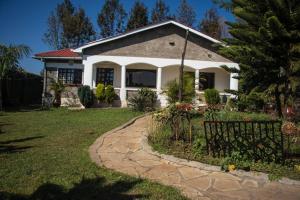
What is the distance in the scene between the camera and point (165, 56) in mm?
17344

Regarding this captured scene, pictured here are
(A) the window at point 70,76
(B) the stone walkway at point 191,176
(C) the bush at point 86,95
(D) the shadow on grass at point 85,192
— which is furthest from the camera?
(A) the window at point 70,76

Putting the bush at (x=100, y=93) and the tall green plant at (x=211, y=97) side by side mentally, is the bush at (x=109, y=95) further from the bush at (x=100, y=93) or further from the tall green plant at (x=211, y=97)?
the tall green plant at (x=211, y=97)

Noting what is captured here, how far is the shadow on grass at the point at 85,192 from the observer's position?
158 inches

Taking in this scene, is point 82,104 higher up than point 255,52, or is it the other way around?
point 255,52

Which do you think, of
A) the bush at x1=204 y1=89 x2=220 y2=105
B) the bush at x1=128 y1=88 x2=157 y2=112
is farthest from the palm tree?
the bush at x1=204 y1=89 x2=220 y2=105

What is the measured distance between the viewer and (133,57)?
17.2m

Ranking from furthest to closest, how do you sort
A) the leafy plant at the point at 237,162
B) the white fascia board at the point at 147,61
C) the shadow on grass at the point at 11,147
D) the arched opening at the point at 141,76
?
1. the arched opening at the point at 141,76
2. the white fascia board at the point at 147,61
3. the shadow on grass at the point at 11,147
4. the leafy plant at the point at 237,162

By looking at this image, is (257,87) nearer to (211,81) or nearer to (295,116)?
(295,116)

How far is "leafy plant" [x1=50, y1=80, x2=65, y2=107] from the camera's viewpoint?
17.1 metres

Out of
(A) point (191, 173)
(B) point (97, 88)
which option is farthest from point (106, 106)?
(A) point (191, 173)

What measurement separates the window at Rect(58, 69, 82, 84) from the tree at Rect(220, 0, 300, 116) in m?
9.59

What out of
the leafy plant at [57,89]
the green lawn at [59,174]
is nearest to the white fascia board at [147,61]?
the leafy plant at [57,89]

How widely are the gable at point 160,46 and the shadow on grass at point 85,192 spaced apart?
518 inches

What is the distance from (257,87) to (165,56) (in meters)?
6.77
